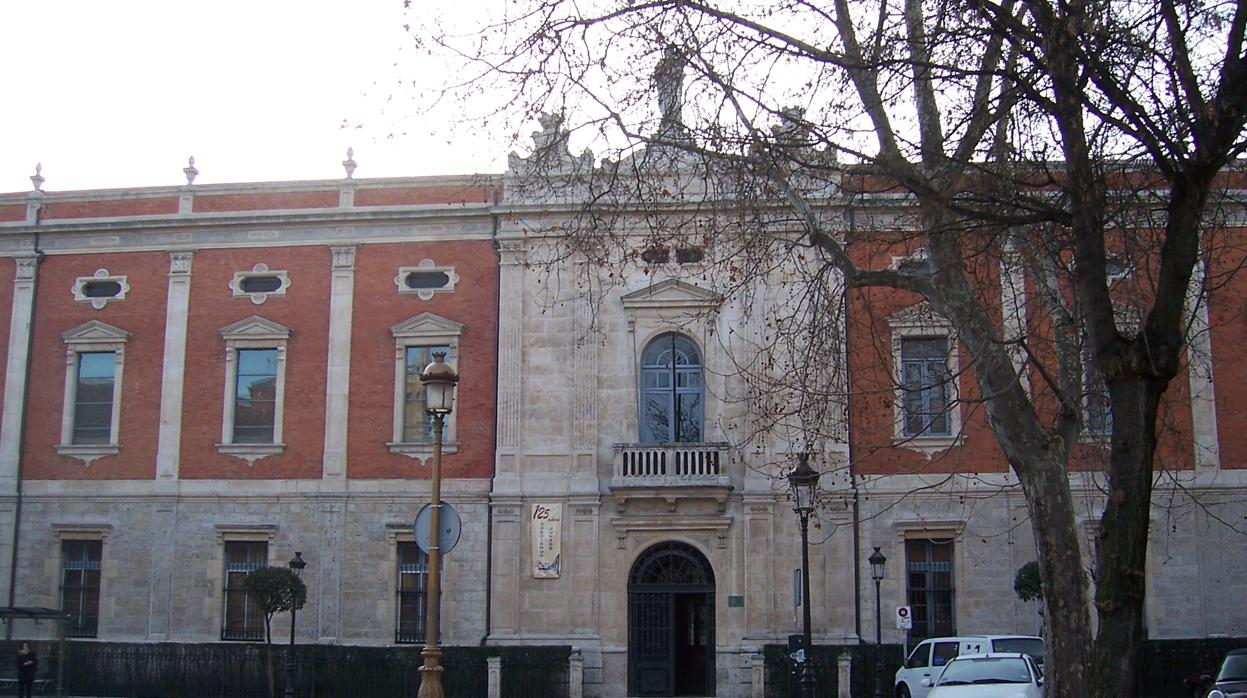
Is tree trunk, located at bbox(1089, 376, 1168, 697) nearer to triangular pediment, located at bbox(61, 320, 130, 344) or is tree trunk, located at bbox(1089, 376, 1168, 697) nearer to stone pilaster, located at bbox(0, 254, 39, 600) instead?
triangular pediment, located at bbox(61, 320, 130, 344)

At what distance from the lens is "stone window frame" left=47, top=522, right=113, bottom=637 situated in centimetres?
3016

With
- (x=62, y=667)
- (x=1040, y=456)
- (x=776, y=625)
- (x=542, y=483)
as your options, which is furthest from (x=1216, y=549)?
→ (x=62, y=667)

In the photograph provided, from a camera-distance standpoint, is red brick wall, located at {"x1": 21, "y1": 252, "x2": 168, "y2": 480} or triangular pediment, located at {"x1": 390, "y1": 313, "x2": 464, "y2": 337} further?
red brick wall, located at {"x1": 21, "y1": 252, "x2": 168, "y2": 480}

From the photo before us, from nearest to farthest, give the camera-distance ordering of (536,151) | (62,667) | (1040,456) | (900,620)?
(1040,456) → (536,151) → (62,667) → (900,620)

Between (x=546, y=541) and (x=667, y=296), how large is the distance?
234 inches

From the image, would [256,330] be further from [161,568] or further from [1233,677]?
[1233,677]

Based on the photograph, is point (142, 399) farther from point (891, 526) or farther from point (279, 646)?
point (891, 526)

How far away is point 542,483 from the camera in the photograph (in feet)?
94.9

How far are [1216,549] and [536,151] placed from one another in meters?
20.3

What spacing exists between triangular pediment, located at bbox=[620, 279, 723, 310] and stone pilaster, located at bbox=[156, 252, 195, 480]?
33.8 feet

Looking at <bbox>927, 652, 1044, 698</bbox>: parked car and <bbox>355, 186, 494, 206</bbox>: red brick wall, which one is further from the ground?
<bbox>355, 186, 494, 206</bbox>: red brick wall

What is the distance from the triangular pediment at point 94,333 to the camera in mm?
31281

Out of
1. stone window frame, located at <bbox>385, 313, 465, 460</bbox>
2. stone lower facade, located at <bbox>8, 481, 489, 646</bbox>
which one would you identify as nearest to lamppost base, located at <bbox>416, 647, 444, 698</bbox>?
stone lower facade, located at <bbox>8, 481, 489, 646</bbox>

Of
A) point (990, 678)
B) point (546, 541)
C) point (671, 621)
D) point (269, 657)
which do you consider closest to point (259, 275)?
point (269, 657)
